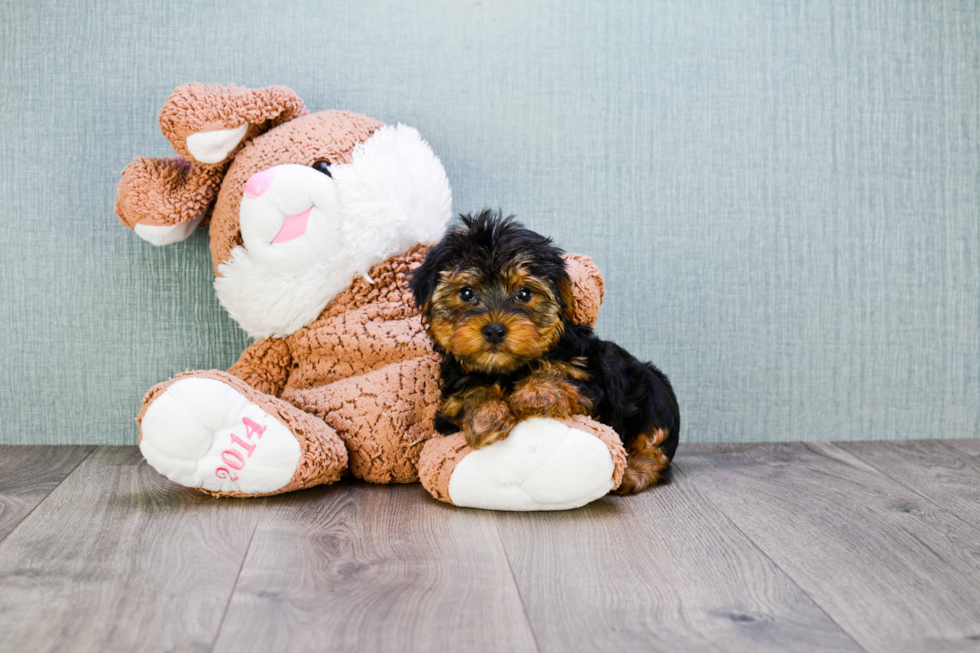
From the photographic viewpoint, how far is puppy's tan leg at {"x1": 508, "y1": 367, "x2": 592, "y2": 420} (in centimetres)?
162

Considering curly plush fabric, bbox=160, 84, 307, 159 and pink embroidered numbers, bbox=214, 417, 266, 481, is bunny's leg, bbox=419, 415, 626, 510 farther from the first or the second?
curly plush fabric, bbox=160, 84, 307, 159

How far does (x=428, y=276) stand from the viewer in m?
1.66

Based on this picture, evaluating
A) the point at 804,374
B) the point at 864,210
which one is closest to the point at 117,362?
the point at 804,374

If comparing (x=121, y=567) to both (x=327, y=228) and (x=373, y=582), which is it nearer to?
(x=373, y=582)

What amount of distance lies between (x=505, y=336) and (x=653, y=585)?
21.0 inches

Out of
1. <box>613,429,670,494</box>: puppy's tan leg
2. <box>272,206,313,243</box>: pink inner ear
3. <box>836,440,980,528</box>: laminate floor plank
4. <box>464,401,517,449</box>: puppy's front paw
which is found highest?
<box>272,206,313,243</box>: pink inner ear

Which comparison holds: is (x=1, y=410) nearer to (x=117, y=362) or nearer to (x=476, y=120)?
(x=117, y=362)

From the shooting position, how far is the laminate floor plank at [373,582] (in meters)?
1.12

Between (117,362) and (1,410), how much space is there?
0.37m

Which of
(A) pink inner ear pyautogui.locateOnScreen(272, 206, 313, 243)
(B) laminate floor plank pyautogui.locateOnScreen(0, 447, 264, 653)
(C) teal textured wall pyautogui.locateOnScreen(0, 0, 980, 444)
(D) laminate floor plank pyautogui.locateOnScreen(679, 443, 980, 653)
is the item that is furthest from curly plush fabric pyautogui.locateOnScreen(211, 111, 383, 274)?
(D) laminate floor plank pyautogui.locateOnScreen(679, 443, 980, 653)

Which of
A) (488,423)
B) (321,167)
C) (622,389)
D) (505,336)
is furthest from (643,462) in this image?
(321,167)

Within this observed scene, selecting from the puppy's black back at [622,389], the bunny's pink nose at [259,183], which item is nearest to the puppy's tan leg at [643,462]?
the puppy's black back at [622,389]

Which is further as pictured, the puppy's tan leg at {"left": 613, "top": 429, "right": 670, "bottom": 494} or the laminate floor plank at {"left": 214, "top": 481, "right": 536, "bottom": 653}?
the puppy's tan leg at {"left": 613, "top": 429, "right": 670, "bottom": 494}

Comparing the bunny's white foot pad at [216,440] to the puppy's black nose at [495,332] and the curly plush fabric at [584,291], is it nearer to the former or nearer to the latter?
the puppy's black nose at [495,332]
